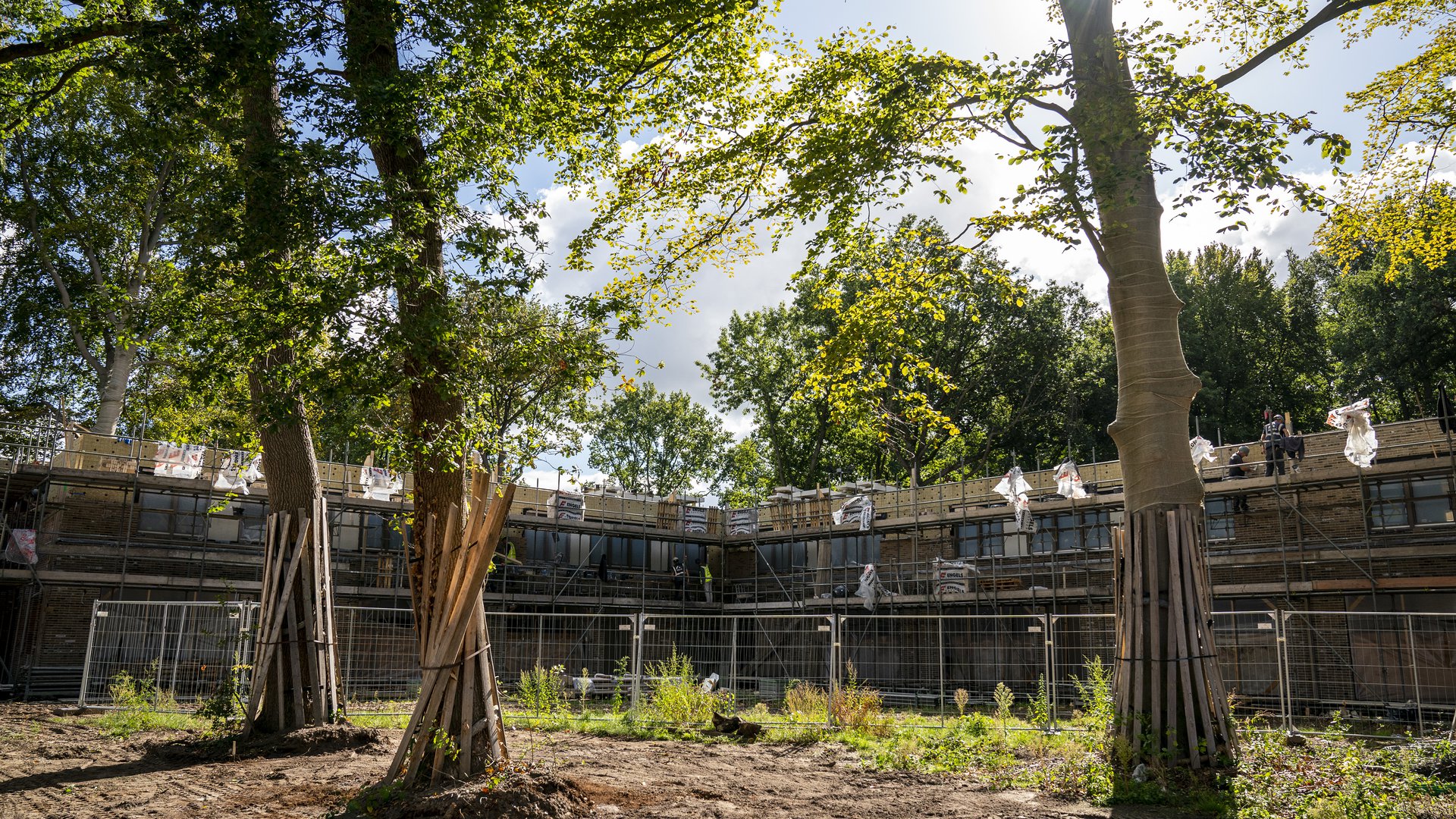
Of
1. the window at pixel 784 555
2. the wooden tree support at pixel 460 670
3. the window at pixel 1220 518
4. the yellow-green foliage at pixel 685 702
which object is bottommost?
the yellow-green foliage at pixel 685 702

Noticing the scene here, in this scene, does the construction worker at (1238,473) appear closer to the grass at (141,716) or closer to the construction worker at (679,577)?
the construction worker at (679,577)

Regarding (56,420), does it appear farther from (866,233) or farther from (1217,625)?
(1217,625)

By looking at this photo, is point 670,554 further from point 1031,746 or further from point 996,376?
point 1031,746

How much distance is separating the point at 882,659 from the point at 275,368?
72.8ft

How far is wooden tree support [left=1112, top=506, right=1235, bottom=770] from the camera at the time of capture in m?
8.47

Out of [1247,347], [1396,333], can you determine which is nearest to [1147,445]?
[1396,333]

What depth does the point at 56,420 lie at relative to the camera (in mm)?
26469

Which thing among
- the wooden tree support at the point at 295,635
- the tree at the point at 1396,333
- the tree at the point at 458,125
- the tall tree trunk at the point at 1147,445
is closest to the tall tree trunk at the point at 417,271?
the tree at the point at 458,125

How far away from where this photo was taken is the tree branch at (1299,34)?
976 cm

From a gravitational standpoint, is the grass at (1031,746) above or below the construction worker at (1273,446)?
below

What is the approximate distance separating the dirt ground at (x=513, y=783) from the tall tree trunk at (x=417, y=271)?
1341 millimetres

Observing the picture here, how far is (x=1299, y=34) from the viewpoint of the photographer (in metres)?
9.70

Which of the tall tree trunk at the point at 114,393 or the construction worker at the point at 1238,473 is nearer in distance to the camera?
the construction worker at the point at 1238,473

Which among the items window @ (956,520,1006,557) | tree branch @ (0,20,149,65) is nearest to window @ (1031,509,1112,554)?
window @ (956,520,1006,557)
